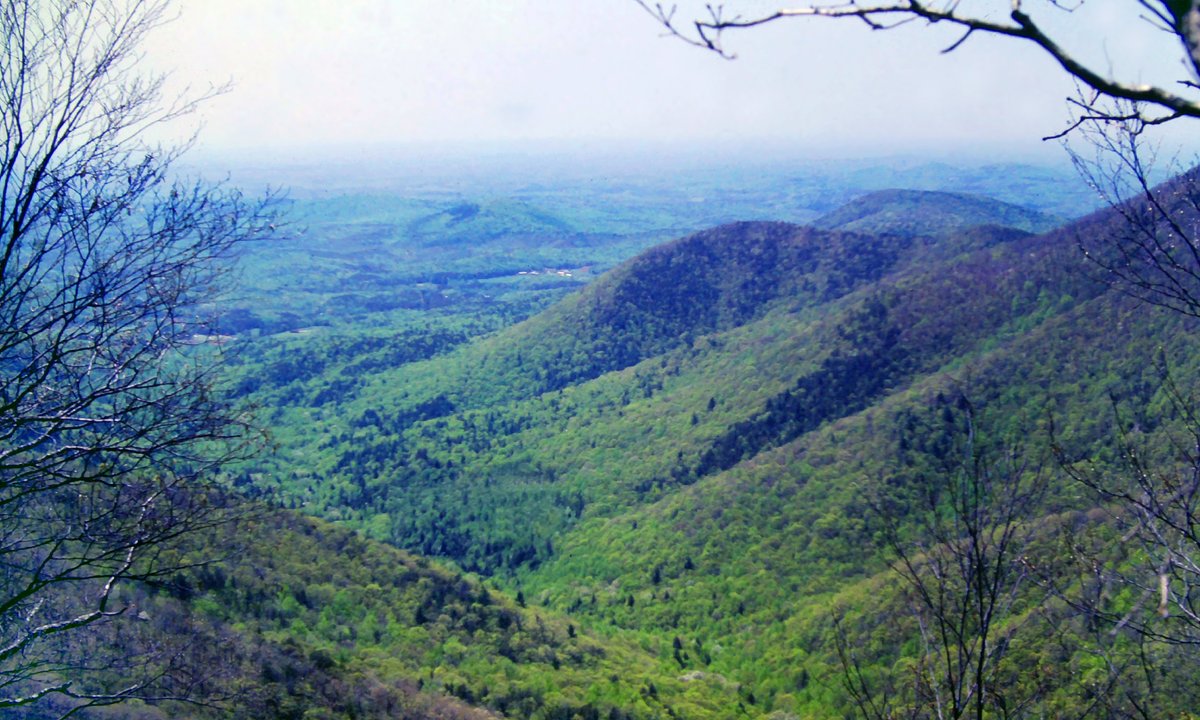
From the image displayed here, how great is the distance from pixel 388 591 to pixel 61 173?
22559 millimetres

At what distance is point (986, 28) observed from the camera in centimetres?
216

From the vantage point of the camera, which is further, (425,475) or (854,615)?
(425,475)

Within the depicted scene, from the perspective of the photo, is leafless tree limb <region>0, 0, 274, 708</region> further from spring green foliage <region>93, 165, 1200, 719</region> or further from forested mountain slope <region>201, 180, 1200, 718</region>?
forested mountain slope <region>201, 180, 1200, 718</region>

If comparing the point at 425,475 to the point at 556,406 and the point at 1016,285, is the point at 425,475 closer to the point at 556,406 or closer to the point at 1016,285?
the point at 556,406

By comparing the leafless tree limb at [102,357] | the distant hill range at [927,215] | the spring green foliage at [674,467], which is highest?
the distant hill range at [927,215]

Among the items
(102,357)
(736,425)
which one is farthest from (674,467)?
(102,357)

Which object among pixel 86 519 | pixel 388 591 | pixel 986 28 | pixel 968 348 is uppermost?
pixel 986 28

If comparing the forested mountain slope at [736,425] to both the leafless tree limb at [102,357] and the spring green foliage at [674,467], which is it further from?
the leafless tree limb at [102,357]

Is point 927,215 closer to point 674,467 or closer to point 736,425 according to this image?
point 736,425

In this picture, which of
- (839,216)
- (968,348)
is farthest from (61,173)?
(839,216)

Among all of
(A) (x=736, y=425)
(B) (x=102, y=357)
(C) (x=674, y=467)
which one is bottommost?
(C) (x=674, y=467)

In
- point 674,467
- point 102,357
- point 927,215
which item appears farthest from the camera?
point 927,215

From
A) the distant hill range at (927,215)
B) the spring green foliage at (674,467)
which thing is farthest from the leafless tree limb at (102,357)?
the distant hill range at (927,215)

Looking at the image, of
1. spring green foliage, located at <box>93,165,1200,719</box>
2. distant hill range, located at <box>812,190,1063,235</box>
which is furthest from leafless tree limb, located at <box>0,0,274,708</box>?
distant hill range, located at <box>812,190,1063,235</box>
